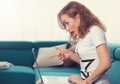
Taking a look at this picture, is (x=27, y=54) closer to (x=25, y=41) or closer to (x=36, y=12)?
(x=25, y=41)

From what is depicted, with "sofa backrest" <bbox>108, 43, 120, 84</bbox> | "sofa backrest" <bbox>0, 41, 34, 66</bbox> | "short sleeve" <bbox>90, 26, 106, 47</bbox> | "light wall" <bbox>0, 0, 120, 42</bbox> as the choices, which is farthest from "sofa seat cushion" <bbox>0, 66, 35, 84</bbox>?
"short sleeve" <bbox>90, 26, 106, 47</bbox>

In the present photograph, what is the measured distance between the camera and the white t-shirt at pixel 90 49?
1.28m

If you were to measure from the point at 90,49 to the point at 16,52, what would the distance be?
8.88 ft

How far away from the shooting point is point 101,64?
120cm

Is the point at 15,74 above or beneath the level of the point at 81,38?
beneath

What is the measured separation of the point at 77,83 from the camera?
1.26 metres

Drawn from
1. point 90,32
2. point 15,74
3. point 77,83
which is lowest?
point 15,74

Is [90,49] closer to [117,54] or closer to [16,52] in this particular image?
[117,54]

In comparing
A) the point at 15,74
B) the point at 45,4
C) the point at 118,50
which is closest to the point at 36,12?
the point at 45,4

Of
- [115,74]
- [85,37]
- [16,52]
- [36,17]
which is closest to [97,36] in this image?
[85,37]

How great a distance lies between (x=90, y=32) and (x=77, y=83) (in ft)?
0.90

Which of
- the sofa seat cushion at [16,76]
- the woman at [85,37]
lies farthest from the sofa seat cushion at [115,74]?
the woman at [85,37]

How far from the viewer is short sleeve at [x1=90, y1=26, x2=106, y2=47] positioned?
1.25m

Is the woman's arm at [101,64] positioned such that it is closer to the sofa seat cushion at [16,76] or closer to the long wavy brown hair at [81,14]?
the long wavy brown hair at [81,14]
